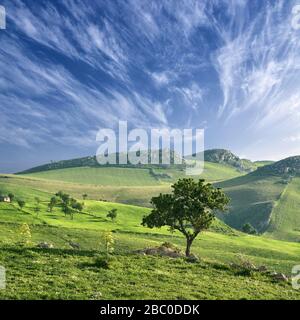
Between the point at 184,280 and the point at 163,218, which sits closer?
the point at 184,280

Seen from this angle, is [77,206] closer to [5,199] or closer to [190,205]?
[5,199]

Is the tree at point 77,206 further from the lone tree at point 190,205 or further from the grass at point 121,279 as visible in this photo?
the grass at point 121,279

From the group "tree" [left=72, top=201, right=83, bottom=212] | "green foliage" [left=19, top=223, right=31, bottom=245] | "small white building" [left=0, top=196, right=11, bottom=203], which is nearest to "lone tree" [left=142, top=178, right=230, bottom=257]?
"green foliage" [left=19, top=223, right=31, bottom=245]

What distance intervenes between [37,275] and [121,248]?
5222cm

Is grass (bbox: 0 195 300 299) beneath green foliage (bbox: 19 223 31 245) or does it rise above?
beneath

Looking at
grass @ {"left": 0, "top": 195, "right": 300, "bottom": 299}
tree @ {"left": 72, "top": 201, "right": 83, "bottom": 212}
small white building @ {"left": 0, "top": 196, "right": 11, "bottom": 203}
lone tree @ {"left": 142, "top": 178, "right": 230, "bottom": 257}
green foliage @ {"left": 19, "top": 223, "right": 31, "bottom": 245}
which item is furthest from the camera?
small white building @ {"left": 0, "top": 196, "right": 11, "bottom": 203}

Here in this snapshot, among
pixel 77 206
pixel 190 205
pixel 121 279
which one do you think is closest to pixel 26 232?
pixel 190 205

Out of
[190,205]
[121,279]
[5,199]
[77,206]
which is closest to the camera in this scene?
[121,279]

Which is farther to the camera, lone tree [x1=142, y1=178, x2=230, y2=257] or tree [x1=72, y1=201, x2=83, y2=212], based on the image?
tree [x1=72, y1=201, x2=83, y2=212]

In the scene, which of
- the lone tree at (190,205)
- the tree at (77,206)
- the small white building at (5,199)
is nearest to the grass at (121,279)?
the lone tree at (190,205)

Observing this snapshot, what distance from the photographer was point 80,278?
29.3m

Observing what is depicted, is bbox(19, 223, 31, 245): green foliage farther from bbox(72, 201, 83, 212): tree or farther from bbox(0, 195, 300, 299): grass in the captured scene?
bbox(72, 201, 83, 212): tree

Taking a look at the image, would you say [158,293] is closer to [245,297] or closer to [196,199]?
[245,297]
